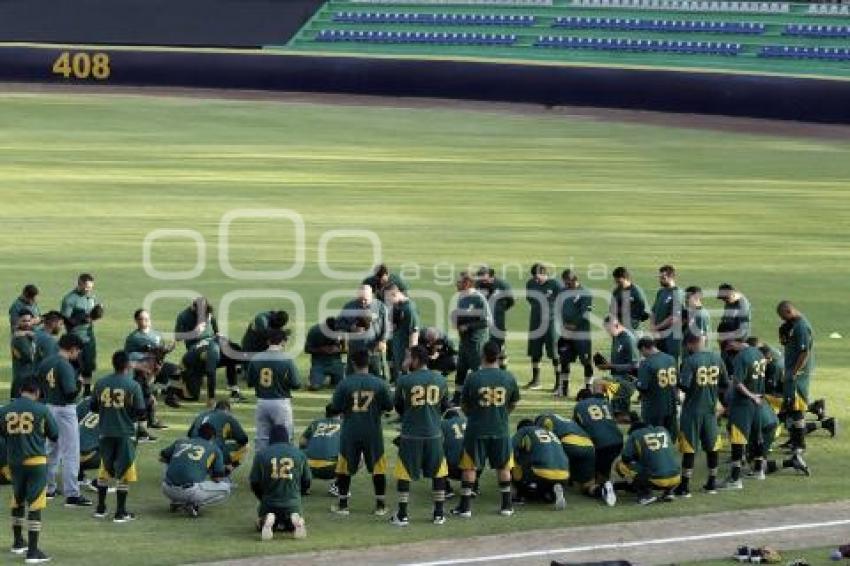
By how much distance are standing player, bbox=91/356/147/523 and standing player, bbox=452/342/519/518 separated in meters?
3.39

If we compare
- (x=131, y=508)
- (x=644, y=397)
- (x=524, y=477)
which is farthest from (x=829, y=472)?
(x=131, y=508)

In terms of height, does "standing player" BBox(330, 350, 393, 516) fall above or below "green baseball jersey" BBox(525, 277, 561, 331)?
below

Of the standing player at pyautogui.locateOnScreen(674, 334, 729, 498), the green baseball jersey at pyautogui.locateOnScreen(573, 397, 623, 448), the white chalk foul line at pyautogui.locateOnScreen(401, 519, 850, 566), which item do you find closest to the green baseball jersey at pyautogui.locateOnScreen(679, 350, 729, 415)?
the standing player at pyautogui.locateOnScreen(674, 334, 729, 498)

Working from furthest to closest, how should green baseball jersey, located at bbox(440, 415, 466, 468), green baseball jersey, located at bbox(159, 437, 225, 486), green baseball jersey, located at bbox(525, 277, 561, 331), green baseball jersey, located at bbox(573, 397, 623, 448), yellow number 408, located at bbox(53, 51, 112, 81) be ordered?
yellow number 408, located at bbox(53, 51, 112, 81) < green baseball jersey, located at bbox(525, 277, 561, 331) < green baseball jersey, located at bbox(573, 397, 623, 448) < green baseball jersey, located at bbox(440, 415, 466, 468) < green baseball jersey, located at bbox(159, 437, 225, 486)

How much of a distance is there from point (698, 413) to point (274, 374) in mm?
4663

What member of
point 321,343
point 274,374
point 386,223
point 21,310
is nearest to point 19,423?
point 274,374

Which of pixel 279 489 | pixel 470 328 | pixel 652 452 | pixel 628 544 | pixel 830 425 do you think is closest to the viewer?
pixel 628 544

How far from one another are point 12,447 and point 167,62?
1841 inches

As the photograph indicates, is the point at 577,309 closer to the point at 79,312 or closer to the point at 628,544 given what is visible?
the point at 79,312

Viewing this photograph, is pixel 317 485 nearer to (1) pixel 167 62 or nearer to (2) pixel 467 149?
(2) pixel 467 149

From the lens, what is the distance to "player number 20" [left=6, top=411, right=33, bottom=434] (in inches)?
643

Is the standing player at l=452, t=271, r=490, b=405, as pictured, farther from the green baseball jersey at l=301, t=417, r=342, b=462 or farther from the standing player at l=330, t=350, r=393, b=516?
the standing player at l=330, t=350, r=393, b=516

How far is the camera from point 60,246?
1300 inches

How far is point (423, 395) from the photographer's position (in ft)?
58.0
